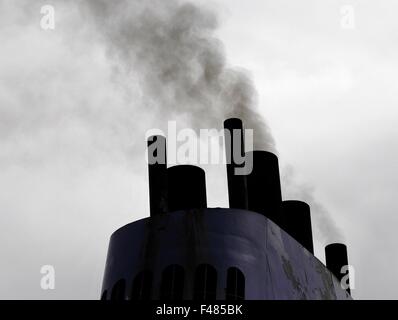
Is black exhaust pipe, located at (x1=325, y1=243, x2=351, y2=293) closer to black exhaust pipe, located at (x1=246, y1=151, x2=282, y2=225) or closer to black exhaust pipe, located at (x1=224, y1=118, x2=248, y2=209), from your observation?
black exhaust pipe, located at (x1=246, y1=151, x2=282, y2=225)

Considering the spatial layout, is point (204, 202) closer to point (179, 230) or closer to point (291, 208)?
point (179, 230)

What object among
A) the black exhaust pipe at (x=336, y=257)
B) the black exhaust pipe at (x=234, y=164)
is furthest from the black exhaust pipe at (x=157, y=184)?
the black exhaust pipe at (x=336, y=257)

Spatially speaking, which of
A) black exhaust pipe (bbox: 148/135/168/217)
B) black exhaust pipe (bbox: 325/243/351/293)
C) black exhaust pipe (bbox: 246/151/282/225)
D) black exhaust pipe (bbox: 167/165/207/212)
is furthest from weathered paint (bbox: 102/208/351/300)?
black exhaust pipe (bbox: 325/243/351/293)

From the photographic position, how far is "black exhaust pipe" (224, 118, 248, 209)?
14.4m

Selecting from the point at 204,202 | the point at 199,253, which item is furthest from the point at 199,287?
the point at 204,202

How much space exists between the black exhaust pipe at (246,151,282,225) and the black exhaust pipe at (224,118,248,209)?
3.36 ft

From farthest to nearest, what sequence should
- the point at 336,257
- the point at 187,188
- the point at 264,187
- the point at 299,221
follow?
1. the point at 336,257
2. the point at 299,221
3. the point at 264,187
4. the point at 187,188

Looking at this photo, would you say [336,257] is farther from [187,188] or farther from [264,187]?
[187,188]

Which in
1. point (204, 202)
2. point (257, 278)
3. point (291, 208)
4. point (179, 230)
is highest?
point (291, 208)

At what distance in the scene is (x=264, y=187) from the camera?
15555 millimetres

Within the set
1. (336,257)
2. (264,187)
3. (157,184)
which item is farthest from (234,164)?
(336,257)

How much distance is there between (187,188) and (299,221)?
14.5 ft
